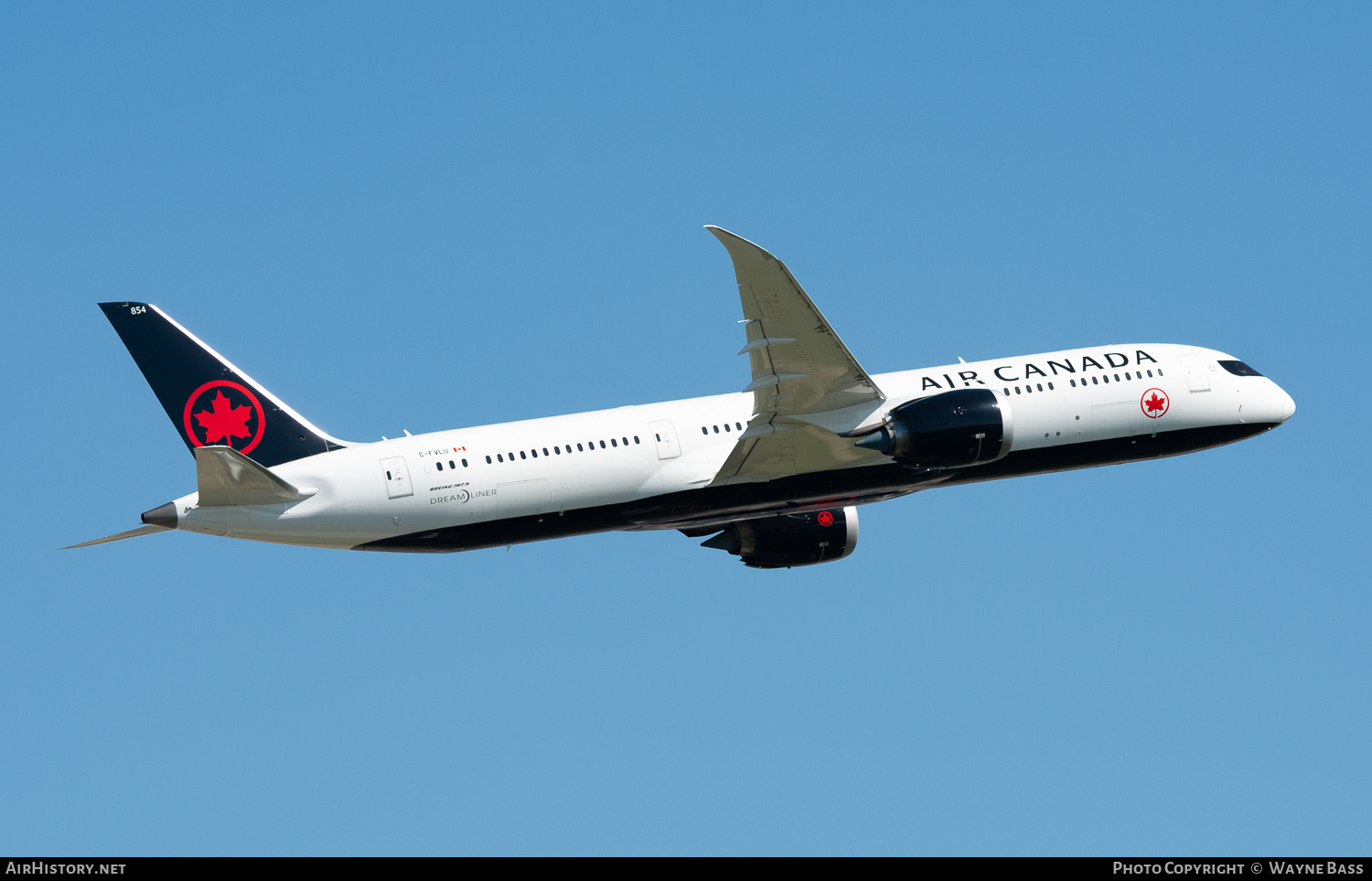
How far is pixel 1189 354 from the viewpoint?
159 ft

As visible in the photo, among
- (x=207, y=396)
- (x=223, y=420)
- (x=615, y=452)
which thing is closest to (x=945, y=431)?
(x=615, y=452)

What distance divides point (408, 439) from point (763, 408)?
10.00 metres

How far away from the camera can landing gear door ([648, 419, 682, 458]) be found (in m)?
43.2

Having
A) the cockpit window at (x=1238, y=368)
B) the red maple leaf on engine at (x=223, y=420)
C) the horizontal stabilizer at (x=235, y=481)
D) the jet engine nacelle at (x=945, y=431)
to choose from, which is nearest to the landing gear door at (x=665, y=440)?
the jet engine nacelle at (x=945, y=431)

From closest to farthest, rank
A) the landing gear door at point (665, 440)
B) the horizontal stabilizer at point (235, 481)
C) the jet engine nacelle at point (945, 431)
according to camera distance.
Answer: the horizontal stabilizer at point (235, 481), the jet engine nacelle at point (945, 431), the landing gear door at point (665, 440)

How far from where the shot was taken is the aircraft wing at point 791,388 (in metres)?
38.5

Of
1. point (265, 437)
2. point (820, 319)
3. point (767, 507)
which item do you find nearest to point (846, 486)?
point (767, 507)

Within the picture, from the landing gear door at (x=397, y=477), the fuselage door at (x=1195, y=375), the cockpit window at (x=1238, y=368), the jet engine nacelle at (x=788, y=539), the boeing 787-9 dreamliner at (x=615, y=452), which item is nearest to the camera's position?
the boeing 787-9 dreamliner at (x=615, y=452)

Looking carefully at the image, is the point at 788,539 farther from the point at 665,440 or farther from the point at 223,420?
the point at 223,420

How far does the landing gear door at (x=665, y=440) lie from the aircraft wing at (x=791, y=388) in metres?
1.54

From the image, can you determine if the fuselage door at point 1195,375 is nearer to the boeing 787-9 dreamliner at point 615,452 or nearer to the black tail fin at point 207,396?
the boeing 787-9 dreamliner at point 615,452

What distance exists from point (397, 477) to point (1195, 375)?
2518 cm
